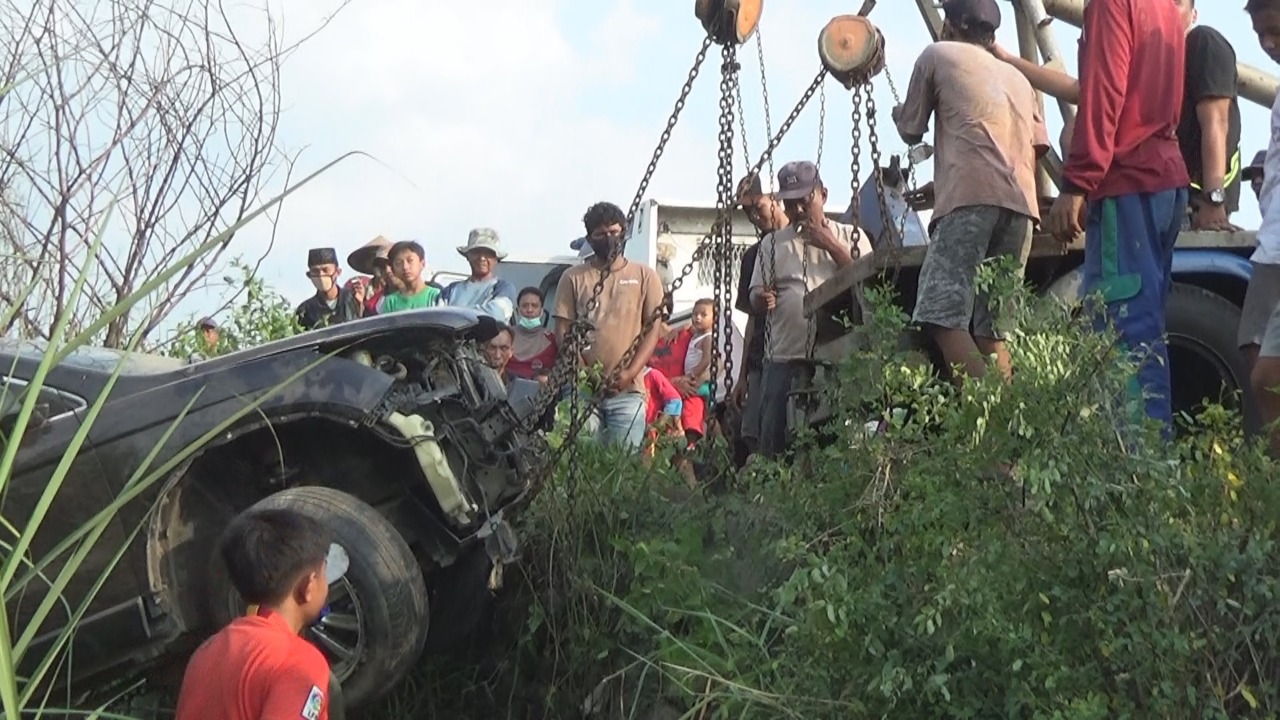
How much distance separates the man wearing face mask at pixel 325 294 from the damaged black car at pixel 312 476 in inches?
156

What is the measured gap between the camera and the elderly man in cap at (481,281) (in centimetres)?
1073

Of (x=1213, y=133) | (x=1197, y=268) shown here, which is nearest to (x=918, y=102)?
(x=1213, y=133)

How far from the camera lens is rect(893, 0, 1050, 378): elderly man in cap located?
6445mm

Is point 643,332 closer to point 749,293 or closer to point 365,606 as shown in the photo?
point 749,293

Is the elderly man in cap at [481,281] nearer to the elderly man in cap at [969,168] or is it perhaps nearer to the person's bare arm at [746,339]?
the person's bare arm at [746,339]

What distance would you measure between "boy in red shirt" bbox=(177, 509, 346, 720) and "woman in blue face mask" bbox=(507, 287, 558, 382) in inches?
239

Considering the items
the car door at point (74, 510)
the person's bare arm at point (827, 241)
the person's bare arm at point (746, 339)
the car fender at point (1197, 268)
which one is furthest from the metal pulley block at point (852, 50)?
the car door at point (74, 510)

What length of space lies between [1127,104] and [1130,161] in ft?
0.80

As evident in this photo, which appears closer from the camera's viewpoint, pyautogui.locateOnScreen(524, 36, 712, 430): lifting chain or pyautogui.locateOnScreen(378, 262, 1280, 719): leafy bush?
pyautogui.locateOnScreen(378, 262, 1280, 719): leafy bush

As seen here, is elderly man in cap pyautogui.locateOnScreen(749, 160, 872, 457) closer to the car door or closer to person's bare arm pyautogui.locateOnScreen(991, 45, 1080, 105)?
person's bare arm pyautogui.locateOnScreen(991, 45, 1080, 105)

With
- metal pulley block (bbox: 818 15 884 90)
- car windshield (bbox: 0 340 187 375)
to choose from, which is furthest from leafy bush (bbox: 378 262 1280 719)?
car windshield (bbox: 0 340 187 375)

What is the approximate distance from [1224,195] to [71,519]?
14.6ft

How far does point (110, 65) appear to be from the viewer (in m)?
7.58

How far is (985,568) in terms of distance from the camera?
4.80 meters
